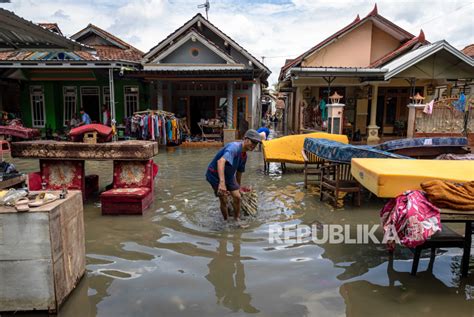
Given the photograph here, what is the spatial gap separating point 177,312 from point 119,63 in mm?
13615

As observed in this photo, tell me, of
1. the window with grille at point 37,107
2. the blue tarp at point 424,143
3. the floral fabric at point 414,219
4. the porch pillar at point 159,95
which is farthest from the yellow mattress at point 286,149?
the window with grille at point 37,107

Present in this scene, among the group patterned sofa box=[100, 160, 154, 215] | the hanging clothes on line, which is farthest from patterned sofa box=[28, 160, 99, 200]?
the hanging clothes on line

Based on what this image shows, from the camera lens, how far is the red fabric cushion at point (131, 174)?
22.5 ft

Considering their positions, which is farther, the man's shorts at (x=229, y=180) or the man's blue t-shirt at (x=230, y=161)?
the man's shorts at (x=229, y=180)

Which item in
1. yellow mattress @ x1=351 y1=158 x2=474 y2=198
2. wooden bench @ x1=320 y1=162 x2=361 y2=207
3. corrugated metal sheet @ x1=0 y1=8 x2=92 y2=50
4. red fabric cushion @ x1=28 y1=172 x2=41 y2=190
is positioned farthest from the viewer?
red fabric cushion @ x1=28 y1=172 x2=41 y2=190

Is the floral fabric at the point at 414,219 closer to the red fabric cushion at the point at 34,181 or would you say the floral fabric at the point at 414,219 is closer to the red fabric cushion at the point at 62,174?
the red fabric cushion at the point at 62,174

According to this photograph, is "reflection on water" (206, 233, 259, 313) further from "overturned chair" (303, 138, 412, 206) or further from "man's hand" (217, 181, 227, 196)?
"overturned chair" (303, 138, 412, 206)

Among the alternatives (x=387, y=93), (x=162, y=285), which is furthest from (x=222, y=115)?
(x=162, y=285)

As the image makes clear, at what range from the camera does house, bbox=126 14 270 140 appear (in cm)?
1591

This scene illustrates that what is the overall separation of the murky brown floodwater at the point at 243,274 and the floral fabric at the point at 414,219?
63 centimetres

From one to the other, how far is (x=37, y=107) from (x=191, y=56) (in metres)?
8.40

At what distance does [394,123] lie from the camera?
59.8ft

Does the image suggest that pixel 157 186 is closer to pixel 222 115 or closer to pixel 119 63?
pixel 119 63

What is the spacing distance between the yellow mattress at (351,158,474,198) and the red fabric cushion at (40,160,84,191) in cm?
508
